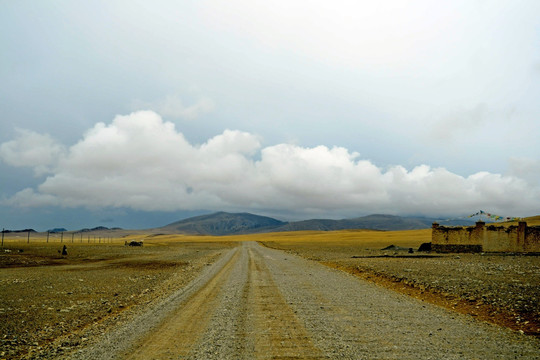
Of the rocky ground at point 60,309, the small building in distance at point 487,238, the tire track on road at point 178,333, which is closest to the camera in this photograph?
the tire track on road at point 178,333

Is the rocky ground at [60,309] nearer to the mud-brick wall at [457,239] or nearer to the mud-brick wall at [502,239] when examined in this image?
the mud-brick wall at [457,239]

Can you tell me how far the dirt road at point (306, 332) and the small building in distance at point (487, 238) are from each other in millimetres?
39486

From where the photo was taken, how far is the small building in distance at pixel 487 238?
44031 mm

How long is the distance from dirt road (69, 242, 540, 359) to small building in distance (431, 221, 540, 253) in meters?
39.5

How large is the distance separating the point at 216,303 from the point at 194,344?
4896 mm

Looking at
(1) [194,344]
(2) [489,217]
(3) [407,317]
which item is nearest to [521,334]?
(3) [407,317]

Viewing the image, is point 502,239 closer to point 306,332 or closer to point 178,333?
point 306,332

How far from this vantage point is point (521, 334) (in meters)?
8.93

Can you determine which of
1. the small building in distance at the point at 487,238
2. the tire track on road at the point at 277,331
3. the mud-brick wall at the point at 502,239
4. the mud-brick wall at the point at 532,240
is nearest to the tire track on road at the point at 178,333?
the tire track on road at the point at 277,331

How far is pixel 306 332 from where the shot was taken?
8641 mm

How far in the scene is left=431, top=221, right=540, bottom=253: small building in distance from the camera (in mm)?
44031

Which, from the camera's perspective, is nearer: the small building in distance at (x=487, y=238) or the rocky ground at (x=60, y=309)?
the rocky ground at (x=60, y=309)

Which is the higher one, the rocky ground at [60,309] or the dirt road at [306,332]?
the dirt road at [306,332]

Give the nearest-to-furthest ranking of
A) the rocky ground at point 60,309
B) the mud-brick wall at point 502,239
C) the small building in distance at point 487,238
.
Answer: the rocky ground at point 60,309 < the small building in distance at point 487,238 < the mud-brick wall at point 502,239
